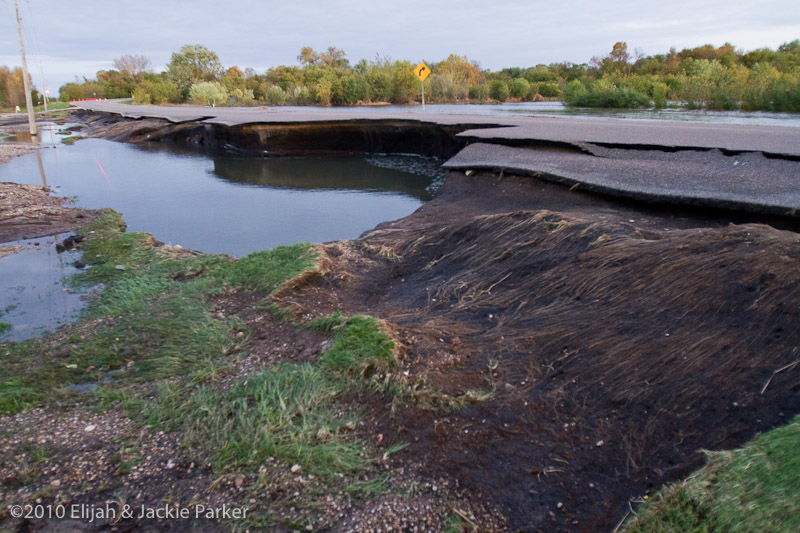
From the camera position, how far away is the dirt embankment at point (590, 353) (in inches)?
92.0

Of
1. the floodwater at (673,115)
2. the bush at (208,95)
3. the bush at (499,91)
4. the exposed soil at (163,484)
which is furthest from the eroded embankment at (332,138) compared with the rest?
the bush at (208,95)

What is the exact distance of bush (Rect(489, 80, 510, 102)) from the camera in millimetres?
40594

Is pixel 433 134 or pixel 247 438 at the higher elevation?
pixel 433 134

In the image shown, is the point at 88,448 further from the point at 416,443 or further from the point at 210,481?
the point at 416,443

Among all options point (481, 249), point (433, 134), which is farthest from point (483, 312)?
point (433, 134)

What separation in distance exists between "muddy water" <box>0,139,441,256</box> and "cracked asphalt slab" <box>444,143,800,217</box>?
7.97 feet

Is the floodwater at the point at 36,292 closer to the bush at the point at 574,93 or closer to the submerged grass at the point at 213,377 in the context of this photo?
the submerged grass at the point at 213,377

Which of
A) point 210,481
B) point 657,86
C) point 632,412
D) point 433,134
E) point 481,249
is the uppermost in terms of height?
point 657,86

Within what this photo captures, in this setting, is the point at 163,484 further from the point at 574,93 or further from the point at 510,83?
the point at 510,83

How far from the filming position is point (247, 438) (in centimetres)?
266

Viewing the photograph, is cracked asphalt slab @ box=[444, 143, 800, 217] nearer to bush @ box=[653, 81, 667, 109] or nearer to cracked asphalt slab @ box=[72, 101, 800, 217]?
Result: cracked asphalt slab @ box=[72, 101, 800, 217]

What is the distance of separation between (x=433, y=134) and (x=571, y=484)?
12.8 m

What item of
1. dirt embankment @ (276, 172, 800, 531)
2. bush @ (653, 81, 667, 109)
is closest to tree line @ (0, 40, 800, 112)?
bush @ (653, 81, 667, 109)

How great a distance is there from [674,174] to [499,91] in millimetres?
37173
